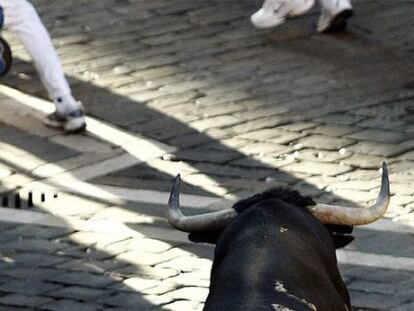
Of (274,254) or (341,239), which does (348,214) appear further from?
(274,254)

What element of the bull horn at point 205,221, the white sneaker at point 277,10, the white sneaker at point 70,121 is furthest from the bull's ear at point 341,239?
the white sneaker at point 277,10

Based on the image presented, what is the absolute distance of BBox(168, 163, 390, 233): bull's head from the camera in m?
5.32

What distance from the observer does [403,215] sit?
316 inches

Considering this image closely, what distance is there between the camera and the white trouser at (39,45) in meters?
9.24

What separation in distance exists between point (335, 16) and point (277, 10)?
18.2 inches

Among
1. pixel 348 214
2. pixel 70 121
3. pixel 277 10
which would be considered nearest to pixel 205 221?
pixel 348 214

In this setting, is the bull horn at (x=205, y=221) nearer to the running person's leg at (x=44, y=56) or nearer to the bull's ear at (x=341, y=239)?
the bull's ear at (x=341, y=239)

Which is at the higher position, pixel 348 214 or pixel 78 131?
pixel 348 214

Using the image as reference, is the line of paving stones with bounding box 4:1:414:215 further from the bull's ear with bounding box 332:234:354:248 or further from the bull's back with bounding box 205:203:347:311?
the bull's back with bounding box 205:203:347:311

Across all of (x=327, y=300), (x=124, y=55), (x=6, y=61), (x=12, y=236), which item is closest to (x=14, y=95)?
(x=6, y=61)

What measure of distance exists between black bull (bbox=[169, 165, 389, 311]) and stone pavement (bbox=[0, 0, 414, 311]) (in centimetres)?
165

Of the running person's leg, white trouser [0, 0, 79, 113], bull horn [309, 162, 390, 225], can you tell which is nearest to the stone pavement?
the running person's leg

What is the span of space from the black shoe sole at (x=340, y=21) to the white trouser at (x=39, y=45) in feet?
8.93

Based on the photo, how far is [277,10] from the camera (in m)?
11.2
